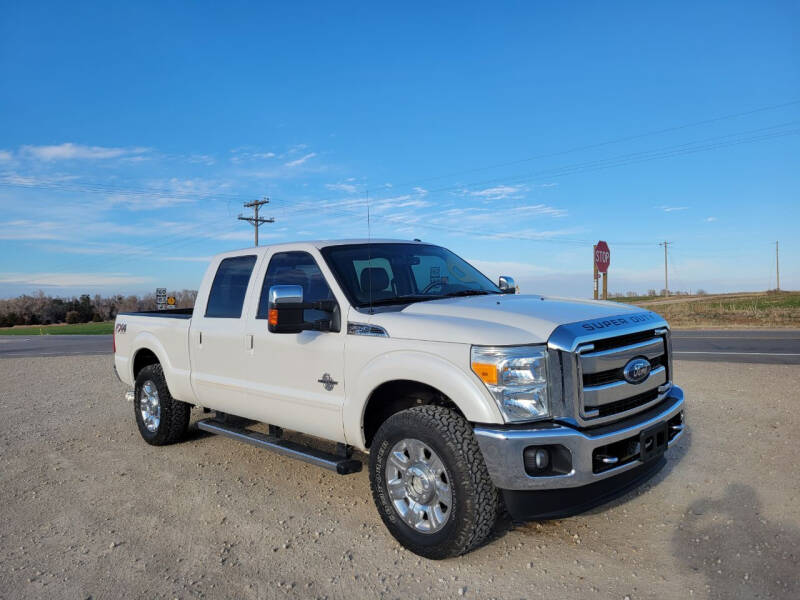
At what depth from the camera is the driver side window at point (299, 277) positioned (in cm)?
442

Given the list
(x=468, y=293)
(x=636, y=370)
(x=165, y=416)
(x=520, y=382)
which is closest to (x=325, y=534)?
(x=520, y=382)

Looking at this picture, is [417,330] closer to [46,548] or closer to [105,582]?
[105,582]

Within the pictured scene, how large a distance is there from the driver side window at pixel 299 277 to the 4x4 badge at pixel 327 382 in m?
0.42

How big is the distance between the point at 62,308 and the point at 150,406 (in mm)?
74999

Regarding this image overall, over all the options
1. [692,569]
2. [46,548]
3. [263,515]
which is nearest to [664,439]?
[692,569]

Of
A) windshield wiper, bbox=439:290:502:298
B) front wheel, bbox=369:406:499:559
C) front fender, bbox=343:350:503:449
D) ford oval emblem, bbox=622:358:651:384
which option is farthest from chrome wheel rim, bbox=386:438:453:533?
windshield wiper, bbox=439:290:502:298

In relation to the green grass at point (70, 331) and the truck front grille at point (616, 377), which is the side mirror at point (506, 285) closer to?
the truck front grille at point (616, 377)

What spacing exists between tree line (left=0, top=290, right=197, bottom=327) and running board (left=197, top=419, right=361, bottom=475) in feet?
197

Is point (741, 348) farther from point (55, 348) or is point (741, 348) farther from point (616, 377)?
point (55, 348)

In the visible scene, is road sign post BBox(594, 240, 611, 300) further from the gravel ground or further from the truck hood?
the truck hood

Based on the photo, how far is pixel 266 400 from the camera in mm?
4715

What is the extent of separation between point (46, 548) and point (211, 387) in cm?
183

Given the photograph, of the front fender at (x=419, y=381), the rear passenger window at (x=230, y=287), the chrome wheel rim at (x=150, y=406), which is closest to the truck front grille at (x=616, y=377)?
the front fender at (x=419, y=381)

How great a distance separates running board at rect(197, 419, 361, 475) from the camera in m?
4.02
